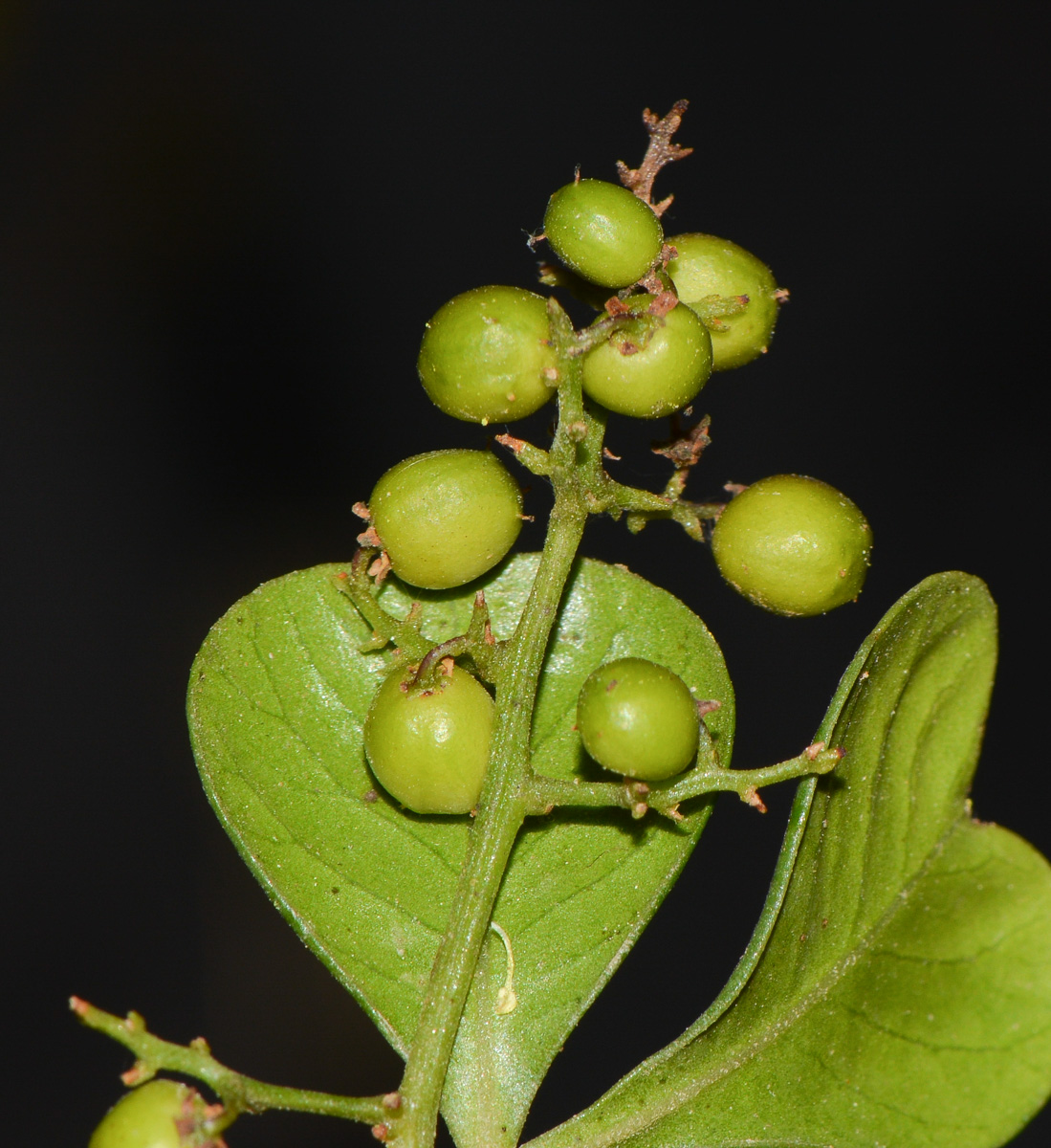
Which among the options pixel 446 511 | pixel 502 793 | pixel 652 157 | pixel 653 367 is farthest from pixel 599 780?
pixel 652 157

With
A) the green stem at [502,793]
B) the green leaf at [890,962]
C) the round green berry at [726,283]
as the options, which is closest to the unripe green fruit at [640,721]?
the green stem at [502,793]

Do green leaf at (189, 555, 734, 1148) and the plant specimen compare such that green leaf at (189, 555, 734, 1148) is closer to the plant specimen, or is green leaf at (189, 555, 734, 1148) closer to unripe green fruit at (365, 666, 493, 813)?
the plant specimen

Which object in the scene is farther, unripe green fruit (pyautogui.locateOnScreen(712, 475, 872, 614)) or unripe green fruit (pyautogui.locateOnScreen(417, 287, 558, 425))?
unripe green fruit (pyautogui.locateOnScreen(712, 475, 872, 614))

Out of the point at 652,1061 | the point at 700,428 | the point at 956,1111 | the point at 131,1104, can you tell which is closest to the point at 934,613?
the point at 700,428

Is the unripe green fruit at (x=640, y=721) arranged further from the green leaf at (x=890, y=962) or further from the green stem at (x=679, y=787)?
the green leaf at (x=890, y=962)

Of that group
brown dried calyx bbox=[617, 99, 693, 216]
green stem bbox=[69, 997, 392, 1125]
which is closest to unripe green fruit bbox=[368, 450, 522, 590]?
brown dried calyx bbox=[617, 99, 693, 216]
